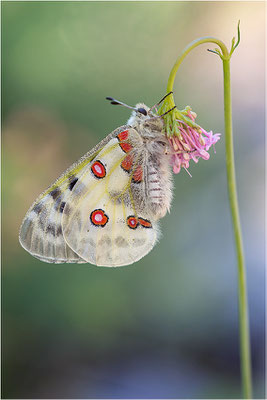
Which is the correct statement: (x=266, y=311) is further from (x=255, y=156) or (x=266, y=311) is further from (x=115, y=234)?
(x=115, y=234)

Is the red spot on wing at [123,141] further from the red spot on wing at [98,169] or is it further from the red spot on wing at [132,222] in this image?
the red spot on wing at [132,222]

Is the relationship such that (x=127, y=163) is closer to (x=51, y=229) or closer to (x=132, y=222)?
(x=132, y=222)

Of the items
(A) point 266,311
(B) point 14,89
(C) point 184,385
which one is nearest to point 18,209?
(B) point 14,89

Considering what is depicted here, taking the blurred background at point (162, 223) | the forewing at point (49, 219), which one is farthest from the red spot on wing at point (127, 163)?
the blurred background at point (162, 223)

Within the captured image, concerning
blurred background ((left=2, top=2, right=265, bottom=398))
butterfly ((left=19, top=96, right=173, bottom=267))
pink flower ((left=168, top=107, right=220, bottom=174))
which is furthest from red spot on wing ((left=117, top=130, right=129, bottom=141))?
blurred background ((left=2, top=2, right=265, bottom=398))

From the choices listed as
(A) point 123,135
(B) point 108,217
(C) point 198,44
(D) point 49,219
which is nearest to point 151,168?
(A) point 123,135

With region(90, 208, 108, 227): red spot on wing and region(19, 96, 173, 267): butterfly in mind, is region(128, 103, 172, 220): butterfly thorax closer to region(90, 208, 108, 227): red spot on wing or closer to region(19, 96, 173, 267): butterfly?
region(19, 96, 173, 267): butterfly
